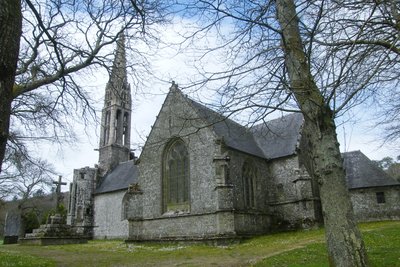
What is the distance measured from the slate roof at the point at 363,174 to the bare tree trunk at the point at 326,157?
70.7 feet

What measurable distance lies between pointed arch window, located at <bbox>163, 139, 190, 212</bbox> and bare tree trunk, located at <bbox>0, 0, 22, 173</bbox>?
62.1 ft

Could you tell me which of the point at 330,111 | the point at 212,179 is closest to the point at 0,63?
the point at 330,111

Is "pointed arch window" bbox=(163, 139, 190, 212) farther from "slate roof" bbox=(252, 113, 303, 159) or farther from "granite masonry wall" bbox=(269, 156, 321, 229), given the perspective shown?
"granite masonry wall" bbox=(269, 156, 321, 229)

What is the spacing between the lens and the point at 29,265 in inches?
430

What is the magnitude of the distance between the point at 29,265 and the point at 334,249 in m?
9.47

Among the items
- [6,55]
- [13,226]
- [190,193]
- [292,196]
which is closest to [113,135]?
[13,226]

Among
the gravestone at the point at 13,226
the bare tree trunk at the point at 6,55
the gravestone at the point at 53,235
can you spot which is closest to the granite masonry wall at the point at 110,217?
the gravestone at the point at 53,235

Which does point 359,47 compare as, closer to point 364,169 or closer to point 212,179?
point 212,179

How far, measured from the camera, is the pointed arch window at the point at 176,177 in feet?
73.4

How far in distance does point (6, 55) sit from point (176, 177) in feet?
65.6

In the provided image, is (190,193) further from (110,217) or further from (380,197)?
(110,217)

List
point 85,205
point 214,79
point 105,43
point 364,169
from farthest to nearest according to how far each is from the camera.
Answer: point 85,205 < point 364,169 < point 105,43 < point 214,79

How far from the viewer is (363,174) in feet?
88.3

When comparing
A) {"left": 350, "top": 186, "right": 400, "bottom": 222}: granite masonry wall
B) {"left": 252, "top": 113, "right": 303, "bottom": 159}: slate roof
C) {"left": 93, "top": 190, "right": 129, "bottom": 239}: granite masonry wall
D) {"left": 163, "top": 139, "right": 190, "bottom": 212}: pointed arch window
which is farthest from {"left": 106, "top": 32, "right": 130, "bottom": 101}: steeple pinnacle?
{"left": 93, "top": 190, "right": 129, "bottom": 239}: granite masonry wall
